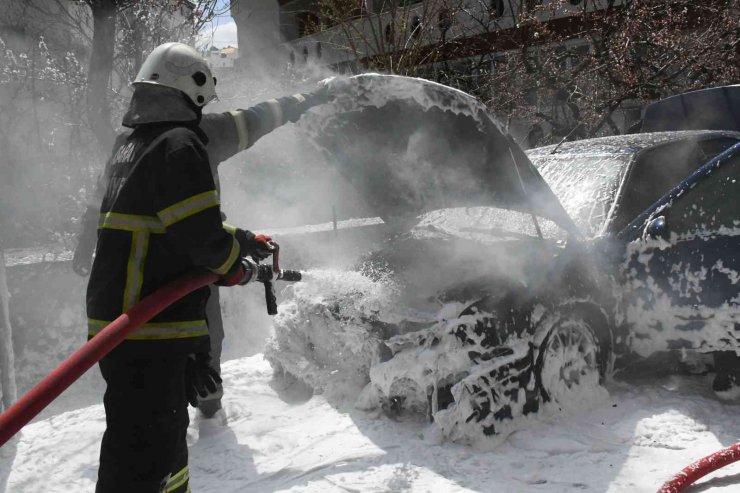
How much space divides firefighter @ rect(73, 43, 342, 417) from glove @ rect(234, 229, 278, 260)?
409 millimetres

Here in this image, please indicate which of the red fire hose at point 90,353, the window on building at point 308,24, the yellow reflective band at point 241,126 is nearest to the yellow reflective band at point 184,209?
the red fire hose at point 90,353

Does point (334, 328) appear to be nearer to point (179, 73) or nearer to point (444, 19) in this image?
point (179, 73)

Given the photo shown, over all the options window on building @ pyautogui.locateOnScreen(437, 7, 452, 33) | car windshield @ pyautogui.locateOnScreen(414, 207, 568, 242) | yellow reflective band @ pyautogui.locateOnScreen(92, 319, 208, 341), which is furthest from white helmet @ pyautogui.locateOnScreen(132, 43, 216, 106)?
window on building @ pyautogui.locateOnScreen(437, 7, 452, 33)

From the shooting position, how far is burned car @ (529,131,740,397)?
12.0 ft

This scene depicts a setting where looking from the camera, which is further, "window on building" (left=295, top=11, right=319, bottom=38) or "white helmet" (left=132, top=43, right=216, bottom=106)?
"window on building" (left=295, top=11, right=319, bottom=38)

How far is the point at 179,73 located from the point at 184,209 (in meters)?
0.71

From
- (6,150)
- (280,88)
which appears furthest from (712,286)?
(6,150)

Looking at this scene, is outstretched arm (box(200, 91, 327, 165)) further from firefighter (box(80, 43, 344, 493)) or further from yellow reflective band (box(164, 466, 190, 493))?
yellow reflective band (box(164, 466, 190, 493))

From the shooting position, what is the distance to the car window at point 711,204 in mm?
3654

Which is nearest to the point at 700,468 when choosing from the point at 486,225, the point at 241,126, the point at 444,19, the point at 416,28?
the point at 486,225

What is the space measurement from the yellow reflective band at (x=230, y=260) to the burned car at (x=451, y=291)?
1243mm

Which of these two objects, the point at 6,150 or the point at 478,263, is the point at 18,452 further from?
the point at 6,150

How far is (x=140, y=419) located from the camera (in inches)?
92.5

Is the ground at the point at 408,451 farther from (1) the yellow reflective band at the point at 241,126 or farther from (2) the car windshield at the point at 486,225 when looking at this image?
(1) the yellow reflective band at the point at 241,126
